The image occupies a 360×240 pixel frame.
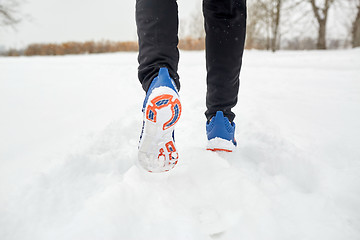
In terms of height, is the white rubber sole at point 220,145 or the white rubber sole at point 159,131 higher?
the white rubber sole at point 159,131

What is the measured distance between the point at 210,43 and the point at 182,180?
1.39 ft

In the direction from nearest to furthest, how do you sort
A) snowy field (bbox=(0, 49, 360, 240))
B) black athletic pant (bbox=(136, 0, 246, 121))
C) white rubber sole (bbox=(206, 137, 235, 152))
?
snowy field (bbox=(0, 49, 360, 240)) < black athletic pant (bbox=(136, 0, 246, 121)) < white rubber sole (bbox=(206, 137, 235, 152))

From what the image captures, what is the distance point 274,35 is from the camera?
912 centimetres

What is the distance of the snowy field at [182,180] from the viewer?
47 centimetres

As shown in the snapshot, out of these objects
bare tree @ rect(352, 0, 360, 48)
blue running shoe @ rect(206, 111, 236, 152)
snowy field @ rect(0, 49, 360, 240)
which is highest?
bare tree @ rect(352, 0, 360, 48)

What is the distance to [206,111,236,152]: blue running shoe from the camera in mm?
742

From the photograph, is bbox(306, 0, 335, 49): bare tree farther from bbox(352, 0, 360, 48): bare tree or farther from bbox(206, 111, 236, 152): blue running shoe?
bbox(206, 111, 236, 152): blue running shoe

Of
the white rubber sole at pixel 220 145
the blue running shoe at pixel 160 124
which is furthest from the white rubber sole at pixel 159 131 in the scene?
the white rubber sole at pixel 220 145

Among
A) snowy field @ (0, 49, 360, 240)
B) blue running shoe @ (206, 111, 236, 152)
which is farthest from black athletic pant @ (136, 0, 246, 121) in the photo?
snowy field @ (0, 49, 360, 240)

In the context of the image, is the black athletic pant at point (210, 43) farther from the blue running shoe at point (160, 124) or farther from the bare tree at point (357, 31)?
the bare tree at point (357, 31)

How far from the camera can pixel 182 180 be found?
0.60 meters

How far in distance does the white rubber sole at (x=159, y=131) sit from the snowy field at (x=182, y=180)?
5 cm

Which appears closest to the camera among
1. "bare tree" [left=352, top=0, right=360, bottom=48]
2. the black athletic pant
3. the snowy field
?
the snowy field

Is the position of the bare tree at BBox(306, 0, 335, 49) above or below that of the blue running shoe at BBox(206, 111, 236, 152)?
above
